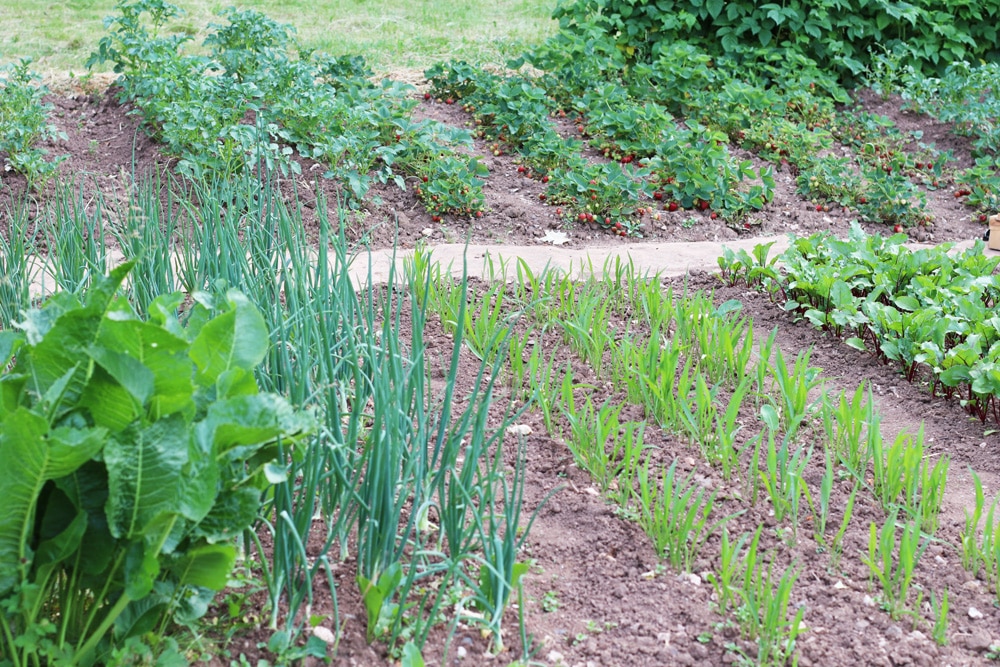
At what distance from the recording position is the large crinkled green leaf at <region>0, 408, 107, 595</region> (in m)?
1.50

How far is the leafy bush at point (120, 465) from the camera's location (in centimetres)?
159

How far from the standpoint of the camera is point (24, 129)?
4961 millimetres

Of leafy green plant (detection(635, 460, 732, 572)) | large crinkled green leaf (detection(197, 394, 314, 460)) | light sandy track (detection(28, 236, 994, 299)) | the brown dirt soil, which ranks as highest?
large crinkled green leaf (detection(197, 394, 314, 460))

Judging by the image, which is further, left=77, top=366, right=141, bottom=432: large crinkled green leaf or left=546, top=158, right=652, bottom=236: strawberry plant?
left=546, top=158, right=652, bottom=236: strawberry plant

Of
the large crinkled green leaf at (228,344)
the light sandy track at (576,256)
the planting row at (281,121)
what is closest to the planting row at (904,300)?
Answer: the light sandy track at (576,256)

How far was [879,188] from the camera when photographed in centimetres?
563

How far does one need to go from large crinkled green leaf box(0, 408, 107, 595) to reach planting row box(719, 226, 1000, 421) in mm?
2641

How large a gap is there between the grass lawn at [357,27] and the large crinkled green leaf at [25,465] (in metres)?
6.13

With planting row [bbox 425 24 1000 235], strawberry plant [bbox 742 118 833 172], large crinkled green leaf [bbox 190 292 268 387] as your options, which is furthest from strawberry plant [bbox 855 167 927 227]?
large crinkled green leaf [bbox 190 292 268 387]

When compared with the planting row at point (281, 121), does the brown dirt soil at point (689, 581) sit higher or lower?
lower

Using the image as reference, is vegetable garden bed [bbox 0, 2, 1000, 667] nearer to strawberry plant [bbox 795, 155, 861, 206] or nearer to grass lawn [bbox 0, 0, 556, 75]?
strawberry plant [bbox 795, 155, 861, 206]

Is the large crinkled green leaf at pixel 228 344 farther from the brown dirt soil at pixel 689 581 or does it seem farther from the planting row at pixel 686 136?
the planting row at pixel 686 136

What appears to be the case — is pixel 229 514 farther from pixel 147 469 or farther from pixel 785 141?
pixel 785 141

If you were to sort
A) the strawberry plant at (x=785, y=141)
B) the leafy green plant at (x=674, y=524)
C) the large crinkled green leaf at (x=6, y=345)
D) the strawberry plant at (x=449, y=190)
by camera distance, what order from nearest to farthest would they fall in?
the large crinkled green leaf at (x=6, y=345) < the leafy green plant at (x=674, y=524) < the strawberry plant at (x=449, y=190) < the strawberry plant at (x=785, y=141)
